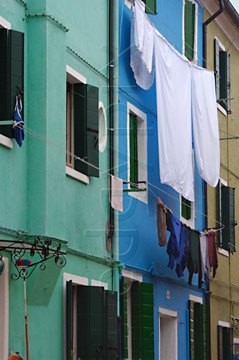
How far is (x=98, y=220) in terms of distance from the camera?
1631 centimetres

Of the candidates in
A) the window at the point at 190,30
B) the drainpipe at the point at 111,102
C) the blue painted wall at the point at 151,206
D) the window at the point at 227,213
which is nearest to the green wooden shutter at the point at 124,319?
the blue painted wall at the point at 151,206

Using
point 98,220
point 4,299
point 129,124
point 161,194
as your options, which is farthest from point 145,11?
point 4,299

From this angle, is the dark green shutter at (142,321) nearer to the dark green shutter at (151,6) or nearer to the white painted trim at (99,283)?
the white painted trim at (99,283)

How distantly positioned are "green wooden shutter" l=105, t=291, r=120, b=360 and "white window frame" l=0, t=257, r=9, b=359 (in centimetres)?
301

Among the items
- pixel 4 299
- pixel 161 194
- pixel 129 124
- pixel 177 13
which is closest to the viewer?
pixel 4 299

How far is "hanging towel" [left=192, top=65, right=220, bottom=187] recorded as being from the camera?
808 inches

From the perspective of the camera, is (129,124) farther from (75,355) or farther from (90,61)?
(75,355)

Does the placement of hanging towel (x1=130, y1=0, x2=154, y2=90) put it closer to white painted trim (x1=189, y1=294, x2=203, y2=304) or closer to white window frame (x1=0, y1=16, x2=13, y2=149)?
white window frame (x1=0, y1=16, x2=13, y2=149)

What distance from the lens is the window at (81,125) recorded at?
15.7m

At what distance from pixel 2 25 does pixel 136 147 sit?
596 cm

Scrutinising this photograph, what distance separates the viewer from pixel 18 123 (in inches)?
511

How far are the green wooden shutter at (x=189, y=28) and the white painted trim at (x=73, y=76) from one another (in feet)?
22.6

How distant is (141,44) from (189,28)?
523 centimetres

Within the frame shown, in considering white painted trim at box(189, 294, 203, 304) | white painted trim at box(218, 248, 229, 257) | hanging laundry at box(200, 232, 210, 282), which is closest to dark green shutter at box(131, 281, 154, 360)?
hanging laundry at box(200, 232, 210, 282)
